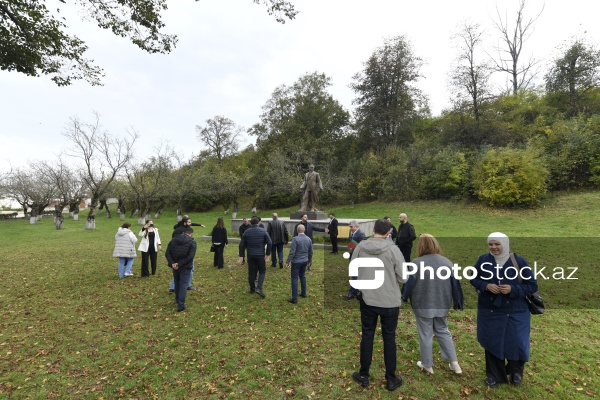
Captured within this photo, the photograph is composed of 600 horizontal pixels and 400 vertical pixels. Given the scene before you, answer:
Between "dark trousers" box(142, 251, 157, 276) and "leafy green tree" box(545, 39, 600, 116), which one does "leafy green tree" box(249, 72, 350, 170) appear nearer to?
"leafy green tree" box(545, 39, 600, 116)

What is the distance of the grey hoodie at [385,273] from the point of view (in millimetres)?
3584

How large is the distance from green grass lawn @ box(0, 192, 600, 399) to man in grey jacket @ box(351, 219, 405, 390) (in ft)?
1.05

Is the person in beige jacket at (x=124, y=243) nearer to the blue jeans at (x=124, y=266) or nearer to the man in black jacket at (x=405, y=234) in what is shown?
the blue jeans at (x=124, y=266)

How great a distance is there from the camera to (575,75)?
26844 millimetres

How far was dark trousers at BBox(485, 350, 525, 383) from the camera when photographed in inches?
144

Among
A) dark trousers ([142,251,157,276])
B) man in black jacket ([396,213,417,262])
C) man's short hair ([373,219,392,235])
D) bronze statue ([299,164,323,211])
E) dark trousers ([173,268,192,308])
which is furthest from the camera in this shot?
bronze statue ([299,164,323,211])

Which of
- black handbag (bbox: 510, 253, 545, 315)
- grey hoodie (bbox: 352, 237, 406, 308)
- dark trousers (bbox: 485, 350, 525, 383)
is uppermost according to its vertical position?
grey hoodie (bbox: 352, 237, 406, 308)

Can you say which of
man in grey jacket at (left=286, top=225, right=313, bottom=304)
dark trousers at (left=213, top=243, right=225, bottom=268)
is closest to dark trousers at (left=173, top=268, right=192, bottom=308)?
man in grey jacket at (left=286, top=225, right=313, bottom=304)

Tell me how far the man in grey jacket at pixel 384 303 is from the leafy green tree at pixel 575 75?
1300 inches

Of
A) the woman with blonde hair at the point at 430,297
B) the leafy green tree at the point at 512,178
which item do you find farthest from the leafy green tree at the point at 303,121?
the woman with blonde hair at the point at 430,297

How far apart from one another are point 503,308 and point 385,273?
1405mm

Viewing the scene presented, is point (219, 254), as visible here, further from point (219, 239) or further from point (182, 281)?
point (182, 281)

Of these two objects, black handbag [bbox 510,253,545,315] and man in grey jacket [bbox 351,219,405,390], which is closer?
black handbag [bbox 510,253,545,315]

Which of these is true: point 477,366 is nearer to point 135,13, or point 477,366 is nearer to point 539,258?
point 539,258
